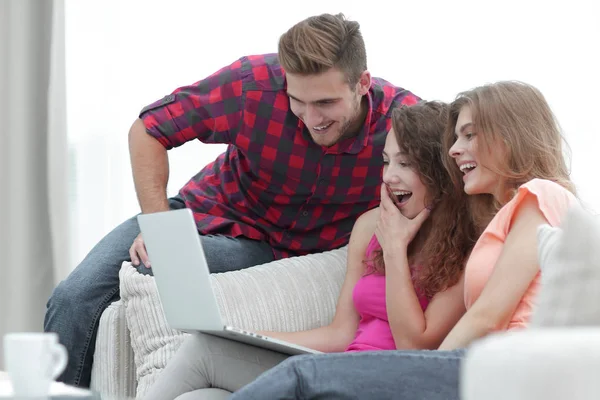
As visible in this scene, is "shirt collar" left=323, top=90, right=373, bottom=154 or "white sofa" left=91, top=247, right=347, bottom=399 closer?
"white sofa" left=91, top=247, right=347, bottom=399

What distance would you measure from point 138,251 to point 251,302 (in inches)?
14.7

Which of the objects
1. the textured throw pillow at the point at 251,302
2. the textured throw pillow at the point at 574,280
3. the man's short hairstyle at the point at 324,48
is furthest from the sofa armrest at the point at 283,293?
the textured throw pillow at the point at 574,280

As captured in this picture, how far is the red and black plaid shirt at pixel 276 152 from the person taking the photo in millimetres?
2465

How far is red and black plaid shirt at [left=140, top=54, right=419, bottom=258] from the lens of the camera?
2465 millimetres

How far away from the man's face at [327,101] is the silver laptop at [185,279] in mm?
685

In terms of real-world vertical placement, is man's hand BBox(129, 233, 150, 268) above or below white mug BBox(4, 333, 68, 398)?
below

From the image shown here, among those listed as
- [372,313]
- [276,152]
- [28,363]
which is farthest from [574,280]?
[276,152]

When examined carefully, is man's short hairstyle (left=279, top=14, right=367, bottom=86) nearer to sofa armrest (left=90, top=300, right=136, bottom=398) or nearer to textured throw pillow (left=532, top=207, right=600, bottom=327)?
sofa armrest (left=90, top=300, right=136, bottom=398)

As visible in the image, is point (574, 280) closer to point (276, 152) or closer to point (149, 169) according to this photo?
point (276, 152)

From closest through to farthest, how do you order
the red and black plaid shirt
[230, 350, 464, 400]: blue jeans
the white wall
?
[230, 350, 464, 400]: blue jeans < the red and black plaid shirt < the white wall

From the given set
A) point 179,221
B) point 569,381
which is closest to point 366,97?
point 179,221

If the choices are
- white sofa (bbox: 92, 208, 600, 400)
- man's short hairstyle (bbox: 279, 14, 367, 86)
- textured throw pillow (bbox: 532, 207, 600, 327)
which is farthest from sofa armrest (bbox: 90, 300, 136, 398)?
textured throw pillow (bbox: 532, 207, 600, 327)

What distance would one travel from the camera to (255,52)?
3.25m

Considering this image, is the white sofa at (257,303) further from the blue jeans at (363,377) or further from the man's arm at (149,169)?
the man's arm at (149,169)
